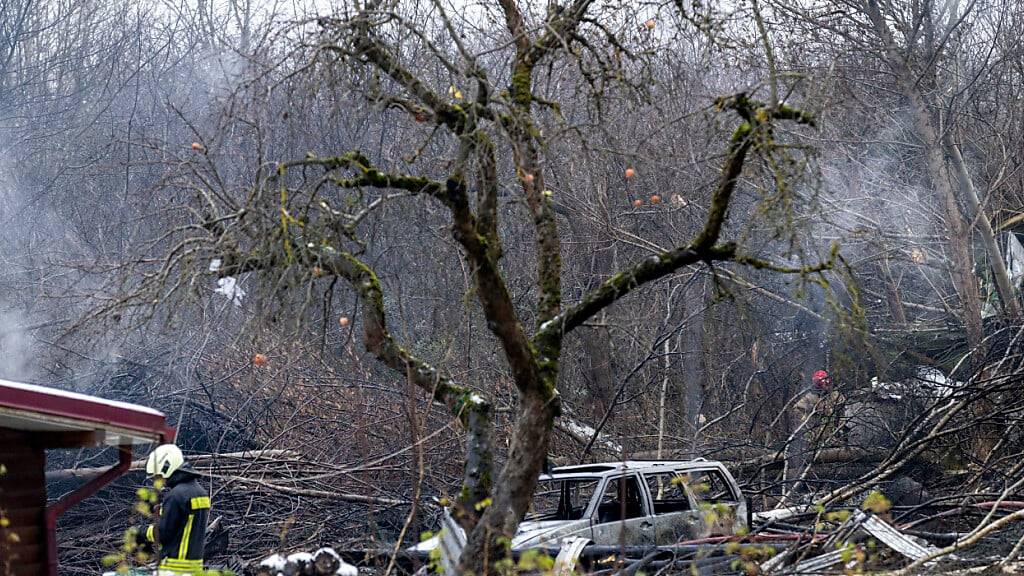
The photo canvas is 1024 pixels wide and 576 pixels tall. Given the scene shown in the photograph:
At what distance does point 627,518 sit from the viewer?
1005cm

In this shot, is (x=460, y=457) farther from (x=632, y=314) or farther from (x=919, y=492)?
(x=919, y=492)

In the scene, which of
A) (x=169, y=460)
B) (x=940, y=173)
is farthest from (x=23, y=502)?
(x=940, y=173)

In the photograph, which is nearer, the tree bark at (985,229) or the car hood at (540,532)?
the car hood at (540,532)

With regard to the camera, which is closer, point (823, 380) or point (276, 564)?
point (276, 564)

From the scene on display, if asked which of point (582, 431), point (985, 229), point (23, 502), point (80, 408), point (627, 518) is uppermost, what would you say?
point (985, 229)

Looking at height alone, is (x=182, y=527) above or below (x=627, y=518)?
above

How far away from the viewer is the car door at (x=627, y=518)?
9.73m

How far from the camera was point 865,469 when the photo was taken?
1422 centimetres

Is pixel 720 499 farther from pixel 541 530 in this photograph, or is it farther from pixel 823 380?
pixel 823 380

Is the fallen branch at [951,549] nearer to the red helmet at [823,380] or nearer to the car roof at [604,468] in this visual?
the car roof at [604,468]

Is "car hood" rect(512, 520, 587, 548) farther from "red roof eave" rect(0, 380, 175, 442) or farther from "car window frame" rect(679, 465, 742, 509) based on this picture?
"red roof eave" rect(0, 380, 175, 442)

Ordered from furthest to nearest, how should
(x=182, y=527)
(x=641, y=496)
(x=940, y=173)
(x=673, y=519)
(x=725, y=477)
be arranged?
1. (x=940, y=173)
2. (x=725, y=477)
3. (x=673, y=519)
4. (x=641, y=496)
5. (x=182, y=527)

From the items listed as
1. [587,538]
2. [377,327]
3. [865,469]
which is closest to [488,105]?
[377,327]

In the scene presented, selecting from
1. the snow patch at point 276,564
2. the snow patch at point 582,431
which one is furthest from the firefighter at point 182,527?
the snow patch at point 582,431
